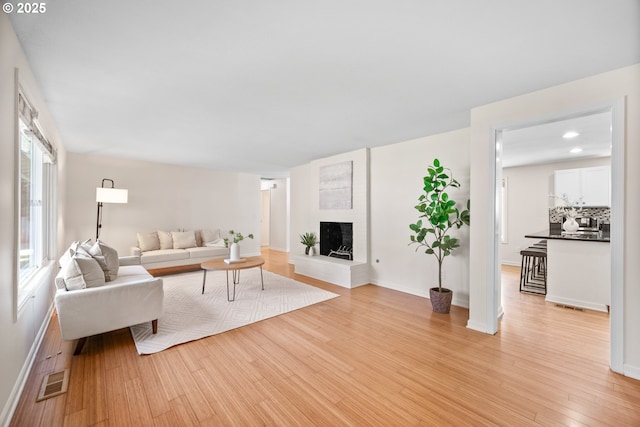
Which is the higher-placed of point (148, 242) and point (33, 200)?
point (33, 200)

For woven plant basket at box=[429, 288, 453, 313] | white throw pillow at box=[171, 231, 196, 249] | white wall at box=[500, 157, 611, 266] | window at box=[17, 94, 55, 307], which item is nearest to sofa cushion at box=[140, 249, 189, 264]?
white throw pillow at box=[171, 231, 196, 249]

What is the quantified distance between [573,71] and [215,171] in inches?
274

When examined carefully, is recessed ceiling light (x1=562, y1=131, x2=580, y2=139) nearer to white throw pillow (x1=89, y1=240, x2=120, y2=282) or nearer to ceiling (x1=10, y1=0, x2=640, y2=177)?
ceiling (x1=10, y1=0, x2=640, y2=177)

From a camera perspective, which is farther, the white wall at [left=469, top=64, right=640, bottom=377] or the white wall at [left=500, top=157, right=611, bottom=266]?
the white wall at [left=500, top=157, right=611, bottom=266]

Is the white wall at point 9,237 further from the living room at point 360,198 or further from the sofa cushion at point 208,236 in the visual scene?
the sofa cushion at point 208,236

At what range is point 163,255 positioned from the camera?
5.23 metres

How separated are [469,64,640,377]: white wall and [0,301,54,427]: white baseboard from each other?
377cm

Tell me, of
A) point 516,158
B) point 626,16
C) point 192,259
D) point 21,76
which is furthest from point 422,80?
point 192,259

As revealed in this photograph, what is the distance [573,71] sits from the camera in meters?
2.20

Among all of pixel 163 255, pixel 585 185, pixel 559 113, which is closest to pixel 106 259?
pixel 163 255

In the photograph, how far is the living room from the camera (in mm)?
1846

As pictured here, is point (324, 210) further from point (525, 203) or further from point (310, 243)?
point (525, 203)

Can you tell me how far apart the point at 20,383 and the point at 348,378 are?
2.35 meters

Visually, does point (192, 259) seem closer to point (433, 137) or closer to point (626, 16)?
point (433, 137)
